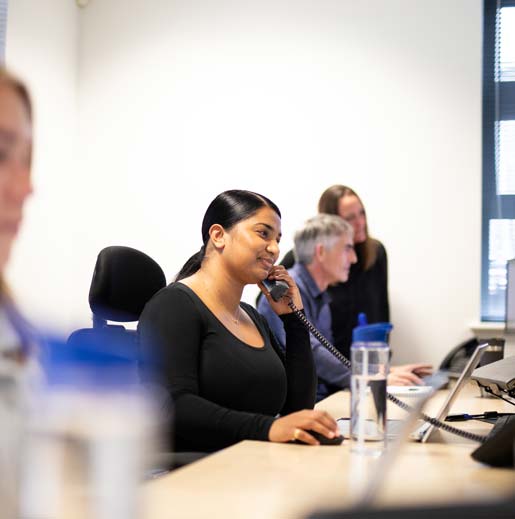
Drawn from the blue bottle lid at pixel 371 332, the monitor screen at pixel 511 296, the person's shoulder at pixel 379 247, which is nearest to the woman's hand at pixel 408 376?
the monitor screen at pixel 511 296

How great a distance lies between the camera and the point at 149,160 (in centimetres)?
488

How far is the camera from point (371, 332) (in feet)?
13.0

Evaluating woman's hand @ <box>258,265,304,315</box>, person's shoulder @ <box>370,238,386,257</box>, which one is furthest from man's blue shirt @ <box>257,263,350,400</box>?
person's shoulder @ <box>370,238,386,257</box>

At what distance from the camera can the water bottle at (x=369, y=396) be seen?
1.51 m

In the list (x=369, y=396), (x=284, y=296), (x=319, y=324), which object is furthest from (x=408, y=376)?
(x=369, y=396)

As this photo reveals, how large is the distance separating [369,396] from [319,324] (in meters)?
1.81

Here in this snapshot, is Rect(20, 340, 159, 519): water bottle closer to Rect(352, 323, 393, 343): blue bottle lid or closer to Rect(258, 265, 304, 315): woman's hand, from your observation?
Rect(258, 265, 304, 315): woman's hand

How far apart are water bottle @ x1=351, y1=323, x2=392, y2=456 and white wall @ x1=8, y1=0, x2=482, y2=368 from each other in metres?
2.90

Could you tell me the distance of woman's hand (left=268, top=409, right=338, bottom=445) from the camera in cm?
165

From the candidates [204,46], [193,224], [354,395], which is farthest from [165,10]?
[354,395]

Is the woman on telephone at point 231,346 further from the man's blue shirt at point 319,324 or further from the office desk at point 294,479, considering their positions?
the man's blue shirt at point 319,324

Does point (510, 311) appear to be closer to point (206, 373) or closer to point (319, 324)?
point (319, 324)

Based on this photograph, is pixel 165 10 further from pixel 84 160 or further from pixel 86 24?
pixel 84 160

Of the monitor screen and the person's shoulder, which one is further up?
the person's shoulder
